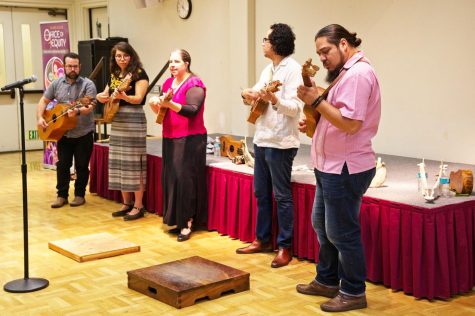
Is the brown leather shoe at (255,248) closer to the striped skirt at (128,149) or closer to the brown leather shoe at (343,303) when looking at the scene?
the brown leather shoe at (343,303)

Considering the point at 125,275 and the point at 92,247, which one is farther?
the point at 92,247

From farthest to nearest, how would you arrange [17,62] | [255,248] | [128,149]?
[17,62] → [128,149] → [255,248]

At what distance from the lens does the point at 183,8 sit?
26.9 feet

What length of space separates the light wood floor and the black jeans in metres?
0.22

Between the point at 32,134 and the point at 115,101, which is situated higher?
the point at 115,101

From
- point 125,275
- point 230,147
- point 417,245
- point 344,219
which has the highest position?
point 230,147

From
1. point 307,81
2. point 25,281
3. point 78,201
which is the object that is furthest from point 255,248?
point 78,201

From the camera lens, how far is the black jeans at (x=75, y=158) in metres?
6.17

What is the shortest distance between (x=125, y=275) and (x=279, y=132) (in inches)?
50.2

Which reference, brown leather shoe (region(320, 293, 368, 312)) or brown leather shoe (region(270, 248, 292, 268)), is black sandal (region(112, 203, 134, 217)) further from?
brown leather shoe (region(320, 293, 368, 312))

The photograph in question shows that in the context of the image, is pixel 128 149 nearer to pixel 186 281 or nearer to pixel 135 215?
pixel 135 215

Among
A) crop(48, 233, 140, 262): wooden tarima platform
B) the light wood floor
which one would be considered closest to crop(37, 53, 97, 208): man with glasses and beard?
the light wood floor

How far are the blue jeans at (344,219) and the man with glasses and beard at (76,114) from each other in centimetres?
306

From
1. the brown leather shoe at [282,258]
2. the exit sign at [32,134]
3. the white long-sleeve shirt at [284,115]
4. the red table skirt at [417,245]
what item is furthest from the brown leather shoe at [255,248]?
the exit sign at [32,134]
